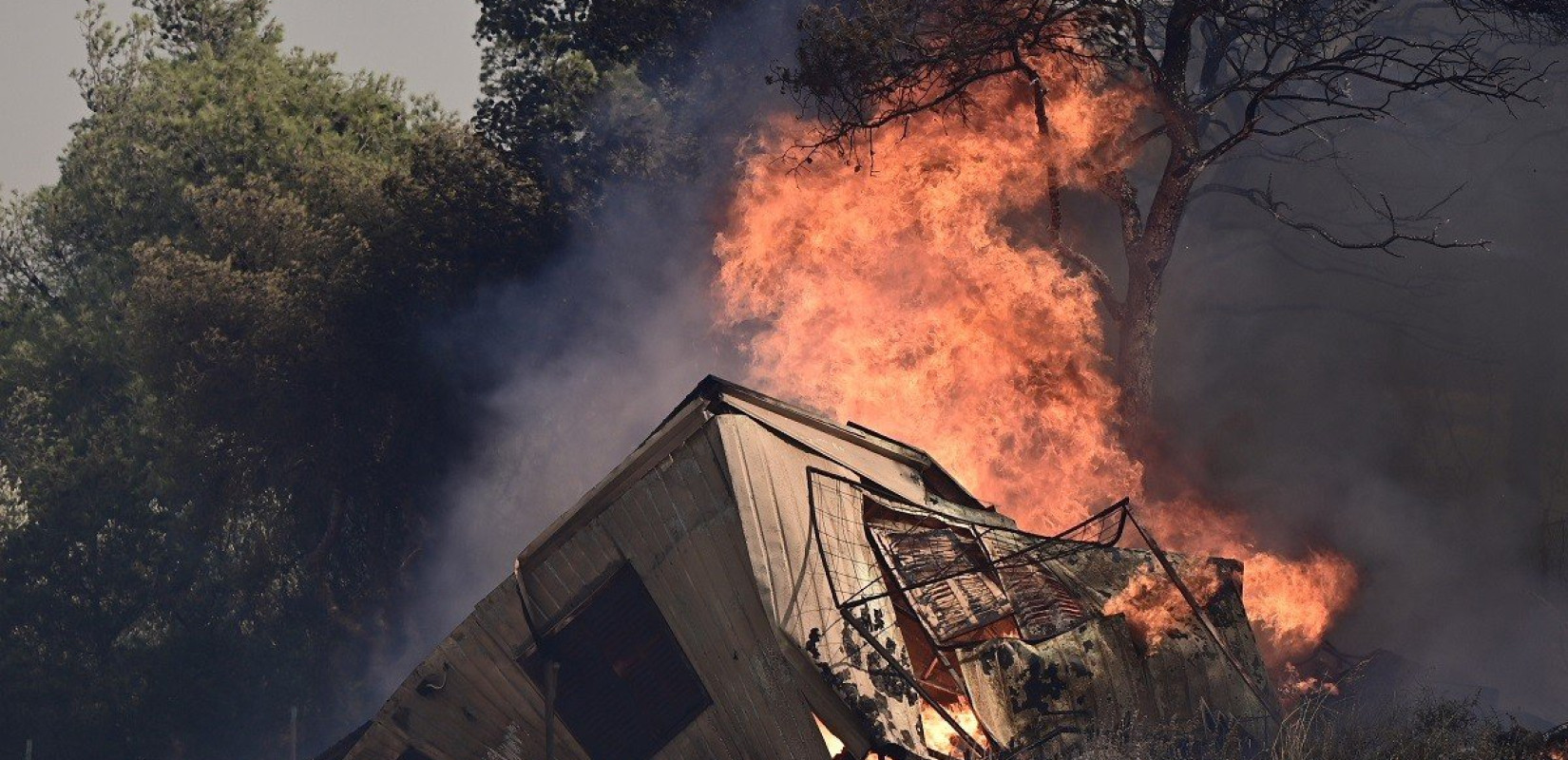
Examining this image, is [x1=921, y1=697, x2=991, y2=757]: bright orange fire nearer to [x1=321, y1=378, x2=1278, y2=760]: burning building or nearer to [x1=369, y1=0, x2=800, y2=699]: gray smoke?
[x1=321, y1=378, x2=1278, y2=760]: burning building

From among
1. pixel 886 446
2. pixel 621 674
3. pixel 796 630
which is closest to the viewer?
pixel 796 630

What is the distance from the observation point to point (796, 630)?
1364 centimetres

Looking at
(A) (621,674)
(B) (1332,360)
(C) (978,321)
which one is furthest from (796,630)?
(B) (1332,360)

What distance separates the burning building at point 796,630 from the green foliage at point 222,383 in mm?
16951

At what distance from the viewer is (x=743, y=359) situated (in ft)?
101

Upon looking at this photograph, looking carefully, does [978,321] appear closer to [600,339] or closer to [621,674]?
[600,339]

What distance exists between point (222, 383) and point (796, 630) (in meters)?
22.2

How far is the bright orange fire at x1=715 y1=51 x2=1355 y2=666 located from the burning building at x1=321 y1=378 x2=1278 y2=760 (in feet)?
24.5

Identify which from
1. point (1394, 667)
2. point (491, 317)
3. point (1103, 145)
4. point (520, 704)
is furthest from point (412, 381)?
point (1394, 667)

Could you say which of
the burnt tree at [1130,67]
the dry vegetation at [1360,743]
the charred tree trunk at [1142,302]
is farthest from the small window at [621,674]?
the charred tree trunk at [1142,302]

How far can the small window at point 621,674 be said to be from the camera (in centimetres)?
1500

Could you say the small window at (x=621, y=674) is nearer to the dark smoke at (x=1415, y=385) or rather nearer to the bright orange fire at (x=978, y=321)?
the bright orange fire at (x=978, y=321)

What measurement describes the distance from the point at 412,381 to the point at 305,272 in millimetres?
3232

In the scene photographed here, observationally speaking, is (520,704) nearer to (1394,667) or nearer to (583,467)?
(1394,667)
